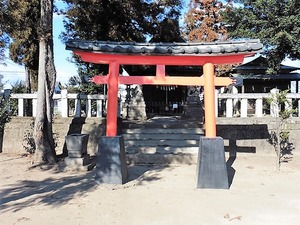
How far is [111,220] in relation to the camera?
452 centimetres

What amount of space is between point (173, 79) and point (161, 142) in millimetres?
3277

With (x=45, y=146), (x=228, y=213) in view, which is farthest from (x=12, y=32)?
(x=228, y=213)

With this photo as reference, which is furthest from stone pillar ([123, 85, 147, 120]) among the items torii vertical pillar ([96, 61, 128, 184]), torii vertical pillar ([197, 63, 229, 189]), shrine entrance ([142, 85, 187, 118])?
torii vertical pillar ([197, 63, 229, 189])

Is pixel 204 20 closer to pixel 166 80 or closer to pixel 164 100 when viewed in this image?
pixel 164 100

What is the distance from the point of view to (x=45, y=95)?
8523mm

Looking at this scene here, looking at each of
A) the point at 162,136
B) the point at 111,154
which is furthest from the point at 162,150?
the point at 111,154

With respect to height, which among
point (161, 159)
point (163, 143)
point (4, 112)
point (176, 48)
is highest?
point (176, 48)

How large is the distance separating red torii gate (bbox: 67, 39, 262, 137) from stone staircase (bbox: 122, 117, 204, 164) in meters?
2.23

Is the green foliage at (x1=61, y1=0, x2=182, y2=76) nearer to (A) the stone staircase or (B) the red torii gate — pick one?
(A) the stone staircase

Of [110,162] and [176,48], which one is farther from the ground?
[176,48]

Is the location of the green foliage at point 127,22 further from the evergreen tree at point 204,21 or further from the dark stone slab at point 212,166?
the evergreen tree at point 204,21

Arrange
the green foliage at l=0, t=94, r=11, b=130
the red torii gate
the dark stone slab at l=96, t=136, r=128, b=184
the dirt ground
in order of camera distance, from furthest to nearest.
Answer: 1. the green foliage at l=0, t=94, r=11, b=130
2. the dark stone slab at l=96, t=136, r=128, b=184
3. the red torii gate
4. the dirt ground

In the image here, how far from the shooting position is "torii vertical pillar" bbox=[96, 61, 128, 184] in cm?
645

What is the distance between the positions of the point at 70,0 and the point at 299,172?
7.48 metres
